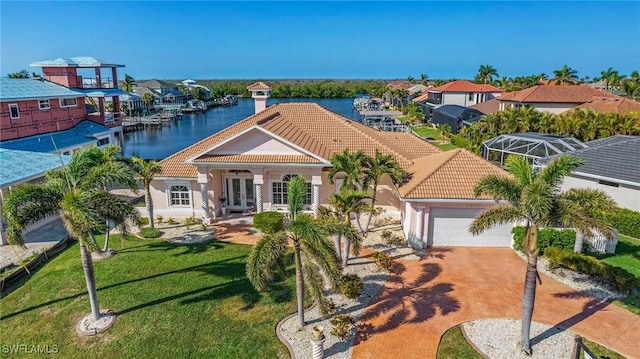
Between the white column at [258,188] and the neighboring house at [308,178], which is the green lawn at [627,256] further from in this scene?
the white column at [258,188]

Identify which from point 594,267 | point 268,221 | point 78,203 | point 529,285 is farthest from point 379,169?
point 78,203

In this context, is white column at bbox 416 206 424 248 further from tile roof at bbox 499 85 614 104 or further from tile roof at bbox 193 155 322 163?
tile roof at bbox 499 85 614 104

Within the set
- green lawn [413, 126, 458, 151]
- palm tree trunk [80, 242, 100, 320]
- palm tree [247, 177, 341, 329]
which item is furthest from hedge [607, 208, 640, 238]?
green lawn [413, 126, 458, 151]

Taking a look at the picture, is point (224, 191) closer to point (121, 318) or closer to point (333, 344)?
point (121, 318)

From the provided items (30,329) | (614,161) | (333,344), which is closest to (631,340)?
(333,344)

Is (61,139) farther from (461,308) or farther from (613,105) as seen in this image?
(613,105)

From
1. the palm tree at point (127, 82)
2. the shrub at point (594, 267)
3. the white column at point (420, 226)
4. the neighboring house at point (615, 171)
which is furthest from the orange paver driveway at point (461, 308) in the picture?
the palm tree at point (127, 82)

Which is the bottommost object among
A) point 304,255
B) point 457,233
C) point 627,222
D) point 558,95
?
point 457,233
